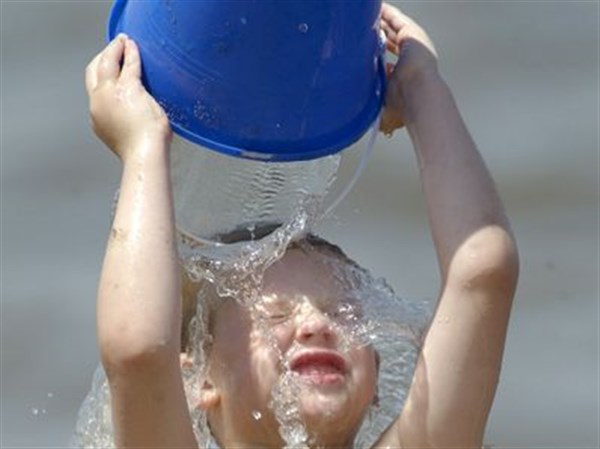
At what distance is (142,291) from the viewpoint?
2961 mm

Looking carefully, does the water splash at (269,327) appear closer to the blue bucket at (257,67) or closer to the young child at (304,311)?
the young child at (304,311)

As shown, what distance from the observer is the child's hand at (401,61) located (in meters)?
3.18

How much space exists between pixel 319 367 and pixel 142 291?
10.9 inches

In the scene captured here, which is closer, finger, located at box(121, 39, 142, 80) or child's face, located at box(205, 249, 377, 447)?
finger, located at box(121, 39, 142, 80)

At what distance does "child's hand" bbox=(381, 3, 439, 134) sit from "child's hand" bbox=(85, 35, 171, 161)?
0.96 feet

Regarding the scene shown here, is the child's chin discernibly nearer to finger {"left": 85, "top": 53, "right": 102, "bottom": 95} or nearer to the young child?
the young child

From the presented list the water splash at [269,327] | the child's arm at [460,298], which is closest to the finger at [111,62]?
the water splash at [269,327]

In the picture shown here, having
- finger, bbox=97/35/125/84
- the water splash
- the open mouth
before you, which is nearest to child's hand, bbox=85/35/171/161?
finger, bbox=97/35/125/84

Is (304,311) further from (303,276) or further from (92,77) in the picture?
(92,77)

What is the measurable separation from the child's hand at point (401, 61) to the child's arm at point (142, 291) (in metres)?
0.29

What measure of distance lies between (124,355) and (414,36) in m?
0.56

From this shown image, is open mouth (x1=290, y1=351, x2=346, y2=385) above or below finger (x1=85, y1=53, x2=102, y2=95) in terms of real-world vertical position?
below

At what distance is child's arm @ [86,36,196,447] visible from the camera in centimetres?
295

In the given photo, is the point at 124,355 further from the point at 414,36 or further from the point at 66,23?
the point at 66,23
